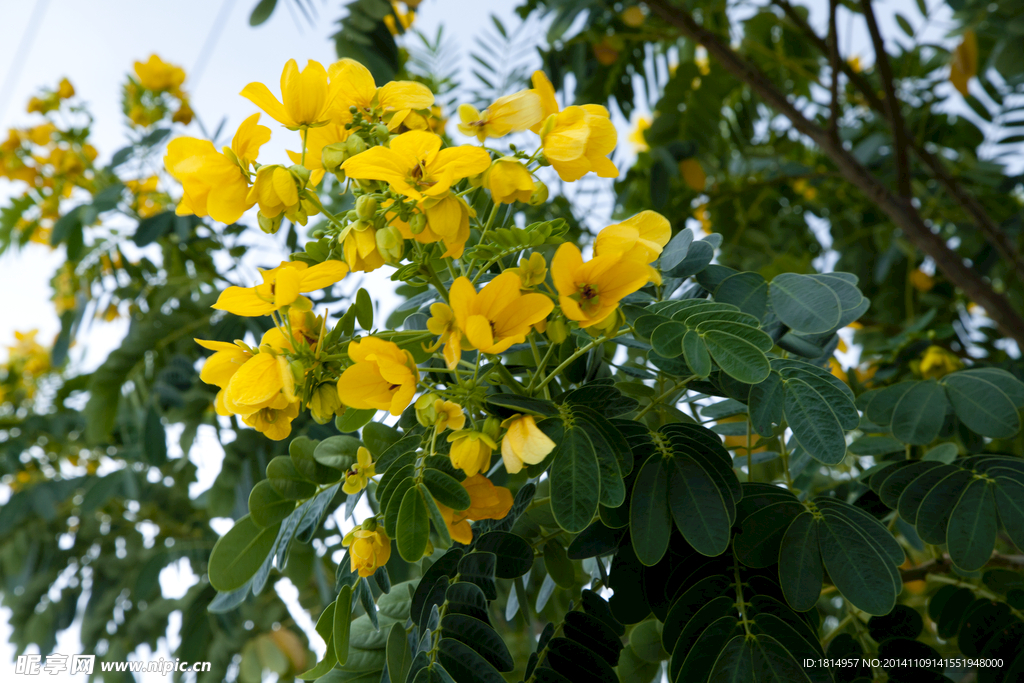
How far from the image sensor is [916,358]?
112 centimetres

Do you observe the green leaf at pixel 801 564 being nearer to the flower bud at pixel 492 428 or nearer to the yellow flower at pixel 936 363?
the flower bud at pixel 492 428

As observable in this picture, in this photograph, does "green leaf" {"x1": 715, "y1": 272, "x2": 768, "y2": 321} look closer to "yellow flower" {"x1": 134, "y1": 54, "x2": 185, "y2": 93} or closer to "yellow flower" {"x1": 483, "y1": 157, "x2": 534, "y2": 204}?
"yellow flower" {"x1": 483, "y1": 157, "x2": 534, "y2": 204}

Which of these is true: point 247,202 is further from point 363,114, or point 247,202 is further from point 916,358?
point 916,358

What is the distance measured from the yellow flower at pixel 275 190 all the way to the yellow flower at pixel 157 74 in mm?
1478

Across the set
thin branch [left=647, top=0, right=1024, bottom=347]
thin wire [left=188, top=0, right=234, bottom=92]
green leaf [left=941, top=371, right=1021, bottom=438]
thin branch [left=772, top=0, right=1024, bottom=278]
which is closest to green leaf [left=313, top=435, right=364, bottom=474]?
green leaf [left=941, top=371, right=1021, bottom=438]

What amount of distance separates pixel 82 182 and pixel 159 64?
1.13 feet

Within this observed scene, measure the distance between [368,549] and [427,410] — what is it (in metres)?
0.13

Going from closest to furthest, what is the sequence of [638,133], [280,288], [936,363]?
[280,288] → [936,363] → [638,133]

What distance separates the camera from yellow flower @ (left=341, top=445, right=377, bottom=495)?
508mm

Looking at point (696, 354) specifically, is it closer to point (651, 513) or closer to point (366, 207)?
point (651, 513)

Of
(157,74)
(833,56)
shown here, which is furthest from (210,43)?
(833,56)

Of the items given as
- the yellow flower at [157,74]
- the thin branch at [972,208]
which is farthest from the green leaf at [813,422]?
the yellow flower at [157,74]

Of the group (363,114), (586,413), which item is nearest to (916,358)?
(586,413)

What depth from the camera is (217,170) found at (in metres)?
0.46
